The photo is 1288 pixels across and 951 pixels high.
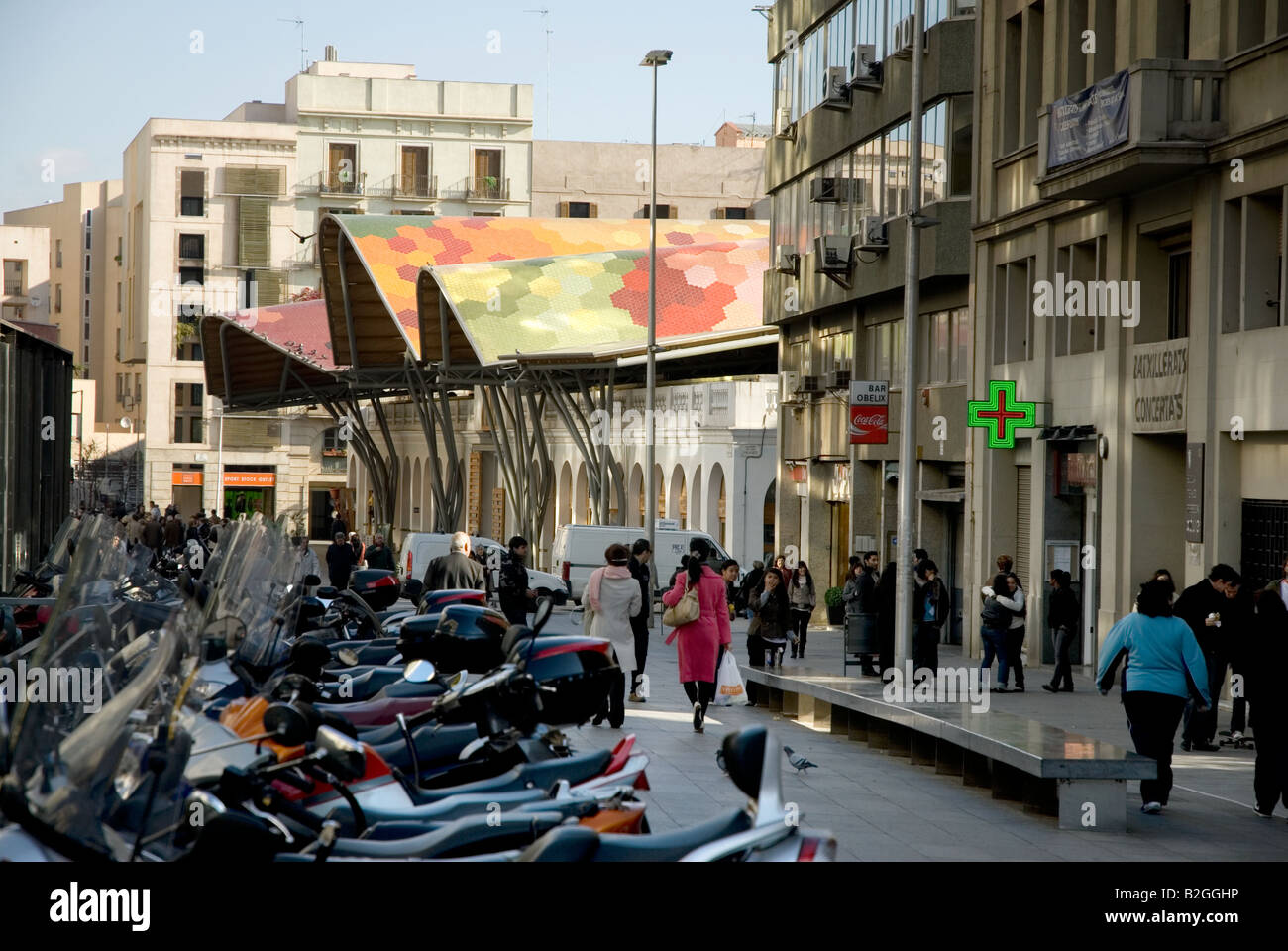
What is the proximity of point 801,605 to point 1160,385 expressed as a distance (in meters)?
8.65

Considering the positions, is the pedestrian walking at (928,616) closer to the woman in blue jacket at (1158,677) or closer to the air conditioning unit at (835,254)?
the woman in blue jacket at (1158,677)

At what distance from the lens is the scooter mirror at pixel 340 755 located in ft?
18.0

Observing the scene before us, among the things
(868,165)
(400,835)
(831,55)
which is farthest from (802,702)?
(831,55)

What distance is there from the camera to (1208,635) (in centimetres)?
1641

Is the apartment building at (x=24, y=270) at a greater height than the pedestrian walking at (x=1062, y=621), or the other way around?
the apartment building at (x=24, y=270)

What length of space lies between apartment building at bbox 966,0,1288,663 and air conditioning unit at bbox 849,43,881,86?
200 inches

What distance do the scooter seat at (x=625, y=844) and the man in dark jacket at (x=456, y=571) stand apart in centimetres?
1381

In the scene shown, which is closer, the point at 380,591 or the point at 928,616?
the point at 380,591

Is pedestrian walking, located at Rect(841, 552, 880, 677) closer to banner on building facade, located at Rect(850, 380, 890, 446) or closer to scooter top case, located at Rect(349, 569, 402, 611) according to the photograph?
banner on building facade, located at Rect(850, 380, 890, 446)

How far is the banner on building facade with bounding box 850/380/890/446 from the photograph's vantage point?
104 feet

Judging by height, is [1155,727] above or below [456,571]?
below

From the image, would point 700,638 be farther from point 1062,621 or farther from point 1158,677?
point 1062,621

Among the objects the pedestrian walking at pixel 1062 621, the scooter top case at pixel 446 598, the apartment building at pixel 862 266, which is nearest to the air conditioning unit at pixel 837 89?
the apartment building at pixel 862 266

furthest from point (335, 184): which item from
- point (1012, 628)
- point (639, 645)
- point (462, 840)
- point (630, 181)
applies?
point (462, 840)
